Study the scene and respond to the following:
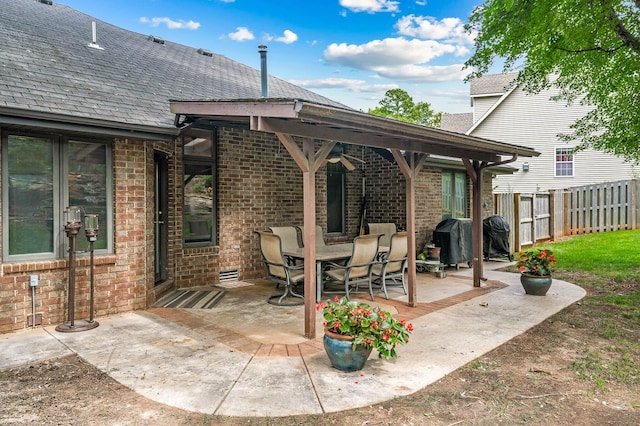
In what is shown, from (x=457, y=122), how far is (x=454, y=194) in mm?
15545

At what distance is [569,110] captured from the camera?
17328 millimetres

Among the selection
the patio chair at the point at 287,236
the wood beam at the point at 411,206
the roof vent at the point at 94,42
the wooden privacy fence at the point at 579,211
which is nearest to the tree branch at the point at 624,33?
the wood beam at the point at 411,206

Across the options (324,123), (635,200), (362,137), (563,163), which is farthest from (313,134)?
(563,163)

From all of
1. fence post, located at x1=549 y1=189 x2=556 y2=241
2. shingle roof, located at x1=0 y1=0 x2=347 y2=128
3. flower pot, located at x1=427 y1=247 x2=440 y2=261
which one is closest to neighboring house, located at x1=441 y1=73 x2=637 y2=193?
fence post, located at x1=549 y1=189 x2=556 y2=241

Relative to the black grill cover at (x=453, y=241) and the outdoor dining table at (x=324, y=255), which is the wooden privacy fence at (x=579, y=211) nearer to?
the black grill cover at (x=453, y=241)

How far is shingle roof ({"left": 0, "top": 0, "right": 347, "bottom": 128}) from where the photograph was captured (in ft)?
15.7

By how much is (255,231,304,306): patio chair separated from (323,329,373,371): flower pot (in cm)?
217

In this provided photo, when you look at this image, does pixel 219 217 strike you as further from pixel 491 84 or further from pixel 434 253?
pixel 491 84

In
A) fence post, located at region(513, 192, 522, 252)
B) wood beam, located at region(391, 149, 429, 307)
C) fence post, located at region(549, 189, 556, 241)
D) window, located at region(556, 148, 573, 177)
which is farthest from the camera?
window, located at region(556, 148, 573, 177)

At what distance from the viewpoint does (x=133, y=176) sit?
5309mm

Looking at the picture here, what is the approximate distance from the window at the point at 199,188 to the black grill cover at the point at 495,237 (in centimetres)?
631

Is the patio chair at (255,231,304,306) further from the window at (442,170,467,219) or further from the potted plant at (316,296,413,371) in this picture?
the window at (442,170,467,219)

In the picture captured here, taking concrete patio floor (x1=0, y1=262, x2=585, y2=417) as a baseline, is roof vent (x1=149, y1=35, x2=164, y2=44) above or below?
above

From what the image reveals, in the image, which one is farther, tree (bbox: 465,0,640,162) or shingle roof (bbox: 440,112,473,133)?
shingle roof (bbox: 440,112,473,133)
